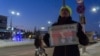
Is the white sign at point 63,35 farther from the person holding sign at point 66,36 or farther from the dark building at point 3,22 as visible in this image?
the dark building at point 3,22

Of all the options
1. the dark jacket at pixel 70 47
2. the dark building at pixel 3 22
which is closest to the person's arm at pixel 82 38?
the dark jacket at pixel 70 47

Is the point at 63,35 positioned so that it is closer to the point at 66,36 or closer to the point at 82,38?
the point at 66,36

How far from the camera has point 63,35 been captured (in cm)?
464

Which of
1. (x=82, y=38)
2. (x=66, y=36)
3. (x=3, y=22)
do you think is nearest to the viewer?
(x=82, y=38)

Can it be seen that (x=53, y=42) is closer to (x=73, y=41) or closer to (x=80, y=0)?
(x=73, y=41)

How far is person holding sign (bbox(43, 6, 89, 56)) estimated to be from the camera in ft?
14.9

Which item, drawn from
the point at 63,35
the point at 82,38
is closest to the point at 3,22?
the point at 63,35

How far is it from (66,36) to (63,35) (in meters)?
0.06

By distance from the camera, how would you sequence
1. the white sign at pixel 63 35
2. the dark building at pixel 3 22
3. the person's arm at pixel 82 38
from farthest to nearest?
the dark building at pixel 3 22, the white sign at pixel 63 35, the person's arm at pixel 82 38

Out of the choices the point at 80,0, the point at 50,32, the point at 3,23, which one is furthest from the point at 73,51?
the point at 3,23

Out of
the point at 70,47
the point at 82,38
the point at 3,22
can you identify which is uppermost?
the point at 3,22

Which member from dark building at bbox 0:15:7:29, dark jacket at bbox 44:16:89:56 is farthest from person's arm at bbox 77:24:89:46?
dark building at bbox 0:15:7:29

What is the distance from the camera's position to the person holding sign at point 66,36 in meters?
4.55

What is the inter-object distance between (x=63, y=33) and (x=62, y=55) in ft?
1.30
